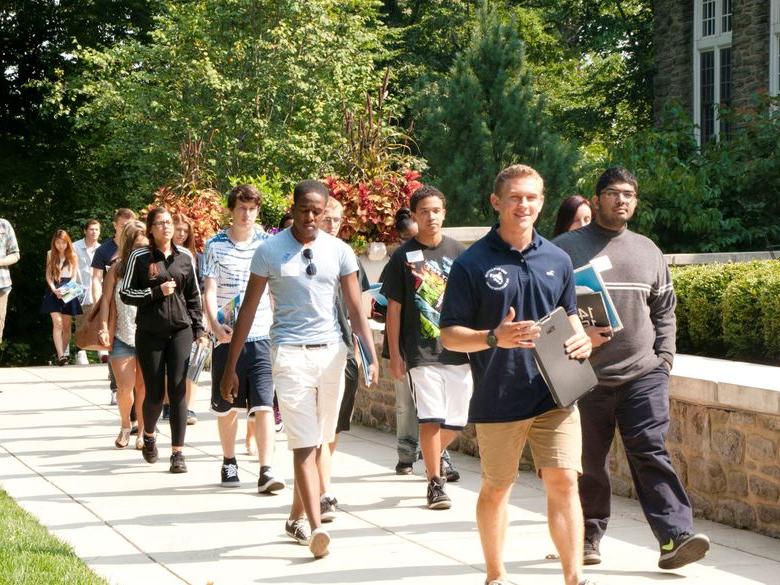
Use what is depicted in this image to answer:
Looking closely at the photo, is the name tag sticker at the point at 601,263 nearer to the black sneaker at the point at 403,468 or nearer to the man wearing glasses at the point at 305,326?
the man wearing glasses at the point at 305,326

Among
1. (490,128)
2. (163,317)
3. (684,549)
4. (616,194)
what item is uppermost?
(490,128)

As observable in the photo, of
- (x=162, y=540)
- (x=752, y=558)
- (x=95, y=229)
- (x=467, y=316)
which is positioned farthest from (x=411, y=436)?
(x=95, y=229)

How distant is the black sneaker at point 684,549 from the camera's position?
21.1 ft

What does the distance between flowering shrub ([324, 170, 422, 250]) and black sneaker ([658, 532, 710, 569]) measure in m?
7.52

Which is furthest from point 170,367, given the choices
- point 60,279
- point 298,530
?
point 60,279

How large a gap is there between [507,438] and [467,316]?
0.57m

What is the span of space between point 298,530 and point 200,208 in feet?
32.5

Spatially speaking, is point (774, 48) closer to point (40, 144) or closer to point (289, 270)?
point (289, 270)

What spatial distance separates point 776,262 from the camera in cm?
1080

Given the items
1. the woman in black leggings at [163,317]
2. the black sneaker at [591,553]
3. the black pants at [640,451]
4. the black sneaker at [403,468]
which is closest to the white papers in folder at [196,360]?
the woman in black leggings at [163,317]

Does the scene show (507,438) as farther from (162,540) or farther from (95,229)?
(95,229)

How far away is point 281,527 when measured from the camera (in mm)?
8008

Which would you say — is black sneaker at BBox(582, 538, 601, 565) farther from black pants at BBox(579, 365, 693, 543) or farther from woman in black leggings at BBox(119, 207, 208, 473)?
woman in black leggings at BBox(119, 207, 208, 473)

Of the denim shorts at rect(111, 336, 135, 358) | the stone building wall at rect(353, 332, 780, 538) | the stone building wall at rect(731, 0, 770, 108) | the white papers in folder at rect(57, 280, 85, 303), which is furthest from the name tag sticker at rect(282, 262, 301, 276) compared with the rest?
the stone building wall at rect(731, 0, 770, 108)
